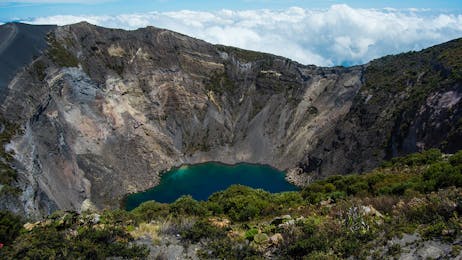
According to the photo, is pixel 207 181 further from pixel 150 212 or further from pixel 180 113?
pixel 150 212

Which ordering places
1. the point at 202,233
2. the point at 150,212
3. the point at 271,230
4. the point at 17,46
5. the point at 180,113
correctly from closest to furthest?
the point at 202,233, the point at 271,230, the point at 150,212, the point at 17,46, the point at 180,113

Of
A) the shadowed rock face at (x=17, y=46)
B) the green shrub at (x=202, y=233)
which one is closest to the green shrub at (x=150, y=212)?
the green shrub at (x=202, y=233)

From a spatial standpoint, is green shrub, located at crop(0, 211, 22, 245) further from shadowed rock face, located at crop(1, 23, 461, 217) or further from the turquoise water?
the turquoise water

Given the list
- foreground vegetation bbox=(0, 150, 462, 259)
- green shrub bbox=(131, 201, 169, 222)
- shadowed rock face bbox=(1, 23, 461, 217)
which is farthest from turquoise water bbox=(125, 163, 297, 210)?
foreground vegetation bbox=(0, 150, 462, 259)

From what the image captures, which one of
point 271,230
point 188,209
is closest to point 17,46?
point 188,209

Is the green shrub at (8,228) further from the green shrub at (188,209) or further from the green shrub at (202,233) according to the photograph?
the green shrub at (202,233)
